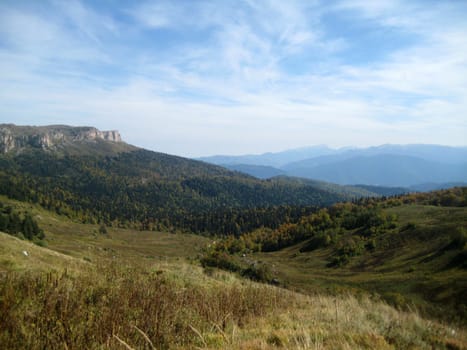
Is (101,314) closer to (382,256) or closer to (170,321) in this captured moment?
(170,321)

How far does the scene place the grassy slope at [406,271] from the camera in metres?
19.2

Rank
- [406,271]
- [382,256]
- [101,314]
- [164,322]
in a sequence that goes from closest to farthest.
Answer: [101,314], [164,322], [406,271], [382,256]

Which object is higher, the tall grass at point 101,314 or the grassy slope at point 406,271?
the tall grass at point 101,314

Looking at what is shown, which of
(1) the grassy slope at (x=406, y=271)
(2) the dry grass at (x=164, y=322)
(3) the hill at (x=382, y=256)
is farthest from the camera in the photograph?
(3) the hill at (x=382, y=256)

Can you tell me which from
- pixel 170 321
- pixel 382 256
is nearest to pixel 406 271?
pixel 382 256

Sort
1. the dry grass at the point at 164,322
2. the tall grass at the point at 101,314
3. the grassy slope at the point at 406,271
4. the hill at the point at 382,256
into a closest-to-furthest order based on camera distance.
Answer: the tall grass at the point at 101,314, the dry grass at the point at 164,322, the grassy slope at the point at 406,271, the hill at the point at 382,256

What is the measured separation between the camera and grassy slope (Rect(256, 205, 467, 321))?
19.2 m

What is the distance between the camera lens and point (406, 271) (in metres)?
33.3

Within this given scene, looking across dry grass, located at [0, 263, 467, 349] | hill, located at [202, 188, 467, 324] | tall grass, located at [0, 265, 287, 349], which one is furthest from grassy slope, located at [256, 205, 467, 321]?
tall grass, located at [0, 265, 287, 349]

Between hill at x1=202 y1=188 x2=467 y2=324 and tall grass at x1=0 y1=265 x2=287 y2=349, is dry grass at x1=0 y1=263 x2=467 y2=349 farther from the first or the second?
hill at x1=202 y1=188 x2=467 y2=324

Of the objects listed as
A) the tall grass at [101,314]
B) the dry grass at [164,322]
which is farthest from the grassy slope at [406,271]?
the tall grass at [101,314]

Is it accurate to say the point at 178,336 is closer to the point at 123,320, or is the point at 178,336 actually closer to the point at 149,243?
the point at 123,320

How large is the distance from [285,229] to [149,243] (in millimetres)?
58544

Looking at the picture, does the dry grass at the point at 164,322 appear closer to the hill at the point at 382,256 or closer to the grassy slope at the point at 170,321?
the grassy slope at the point at 170,321
